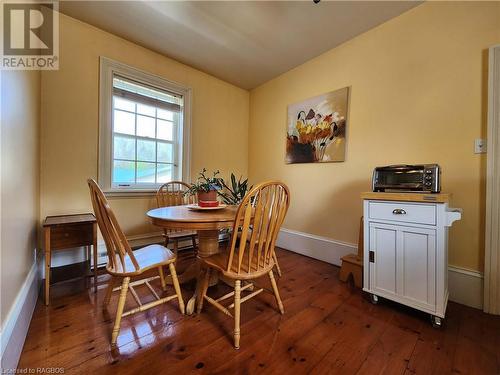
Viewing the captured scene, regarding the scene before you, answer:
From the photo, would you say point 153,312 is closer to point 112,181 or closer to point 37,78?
point 112,181

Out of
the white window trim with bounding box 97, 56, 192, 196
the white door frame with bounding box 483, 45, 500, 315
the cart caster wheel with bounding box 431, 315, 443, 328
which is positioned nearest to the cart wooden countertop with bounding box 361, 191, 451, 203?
the white door frame with bounding box 483, 45, 500, 315

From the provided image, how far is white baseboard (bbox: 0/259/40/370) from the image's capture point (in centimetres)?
96

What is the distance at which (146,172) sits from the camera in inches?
105

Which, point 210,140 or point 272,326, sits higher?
point 210,140

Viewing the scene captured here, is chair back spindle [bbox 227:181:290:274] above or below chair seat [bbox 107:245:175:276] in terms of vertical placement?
above

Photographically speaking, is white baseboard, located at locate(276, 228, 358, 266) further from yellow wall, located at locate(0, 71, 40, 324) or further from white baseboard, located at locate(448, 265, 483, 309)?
yellow wall, located at locate(0, 71, 40, 324)

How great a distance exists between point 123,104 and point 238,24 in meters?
1.55

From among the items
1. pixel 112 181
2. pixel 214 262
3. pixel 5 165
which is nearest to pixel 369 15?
pixel 214 262

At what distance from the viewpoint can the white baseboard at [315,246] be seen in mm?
2393

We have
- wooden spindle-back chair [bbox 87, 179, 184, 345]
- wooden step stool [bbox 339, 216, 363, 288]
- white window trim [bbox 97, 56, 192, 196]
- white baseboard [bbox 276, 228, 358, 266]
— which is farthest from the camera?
white baseboard [bbox 276, 228, 358, 266]

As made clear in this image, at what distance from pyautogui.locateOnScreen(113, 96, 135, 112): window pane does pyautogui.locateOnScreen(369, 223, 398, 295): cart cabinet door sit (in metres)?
2.81

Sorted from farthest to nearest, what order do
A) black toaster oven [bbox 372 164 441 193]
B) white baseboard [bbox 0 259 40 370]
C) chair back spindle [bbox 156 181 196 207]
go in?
chair back spindle [bbox 156 181 196 207]
black toaster oven [bbox 372 164 441 193]
white baseboard [bbox 0 259 40 370]

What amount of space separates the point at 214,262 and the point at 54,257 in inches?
70.6

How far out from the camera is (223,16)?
2.04 metres
